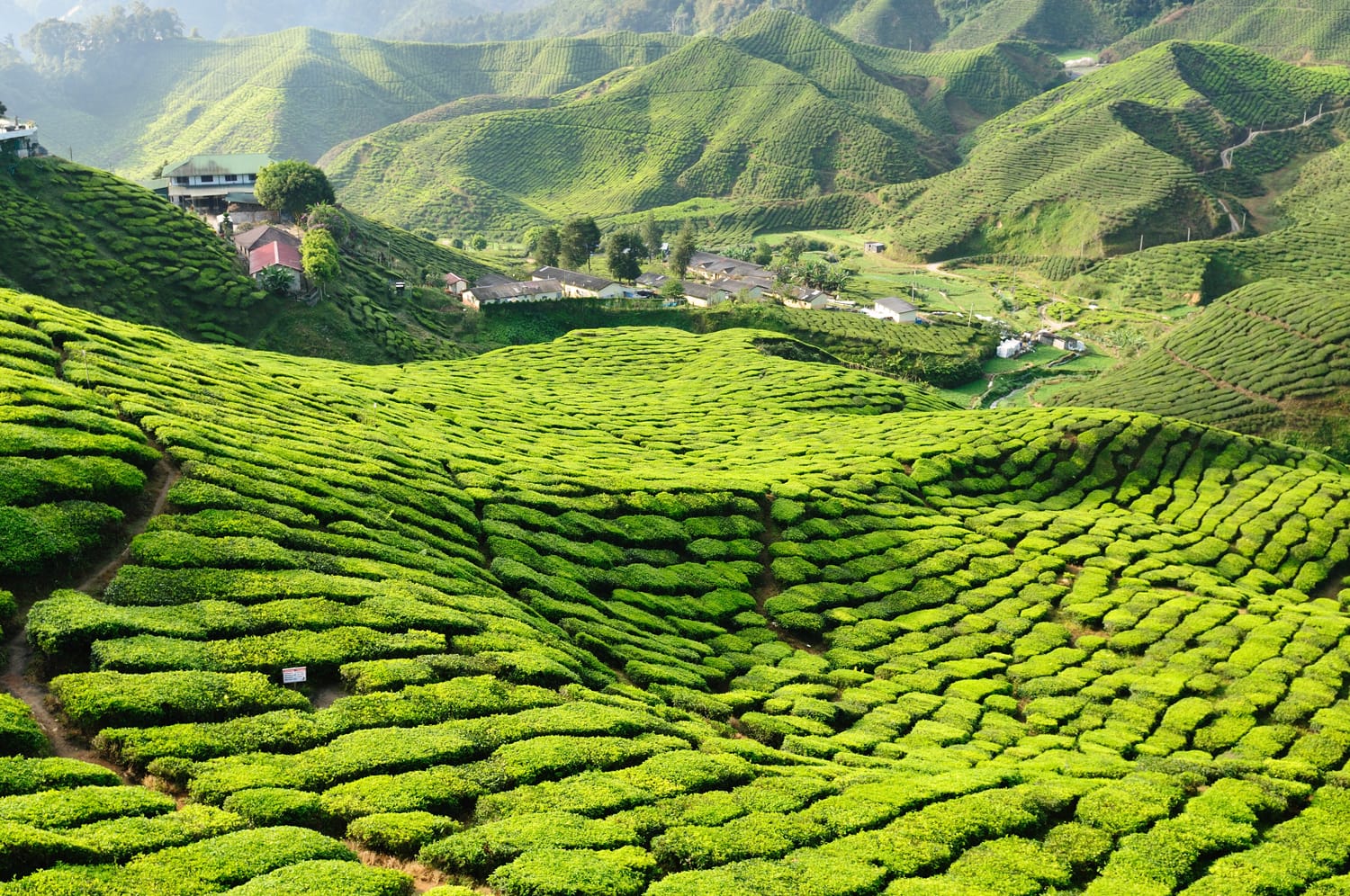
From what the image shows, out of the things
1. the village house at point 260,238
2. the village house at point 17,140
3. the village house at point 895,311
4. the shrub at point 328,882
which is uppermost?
the village house at point 17,140

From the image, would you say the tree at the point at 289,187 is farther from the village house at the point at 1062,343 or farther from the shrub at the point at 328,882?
the village house at the point at 1062,343

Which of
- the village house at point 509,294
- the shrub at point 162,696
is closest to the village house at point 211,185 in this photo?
the village house at point 509,294

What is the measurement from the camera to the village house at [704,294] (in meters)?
119

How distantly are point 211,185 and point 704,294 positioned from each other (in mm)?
61123

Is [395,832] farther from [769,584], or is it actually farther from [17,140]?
[17,140]

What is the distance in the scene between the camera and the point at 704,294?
397 ft

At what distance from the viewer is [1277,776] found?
26.0m

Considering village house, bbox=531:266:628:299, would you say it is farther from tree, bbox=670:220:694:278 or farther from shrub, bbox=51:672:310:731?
shrub, bbox=51:672:310:731

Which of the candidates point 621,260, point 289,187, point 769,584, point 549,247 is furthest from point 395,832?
point 549,247

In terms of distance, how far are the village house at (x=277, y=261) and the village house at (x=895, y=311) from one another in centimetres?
7812

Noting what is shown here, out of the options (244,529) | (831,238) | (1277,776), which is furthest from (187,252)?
(831,238)

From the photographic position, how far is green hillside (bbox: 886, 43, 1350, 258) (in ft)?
525

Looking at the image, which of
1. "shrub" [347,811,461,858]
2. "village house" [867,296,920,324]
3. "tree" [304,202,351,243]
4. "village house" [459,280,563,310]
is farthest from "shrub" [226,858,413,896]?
"village house" [867,296,920,324]

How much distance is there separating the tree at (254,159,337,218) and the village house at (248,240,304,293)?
15262mm
